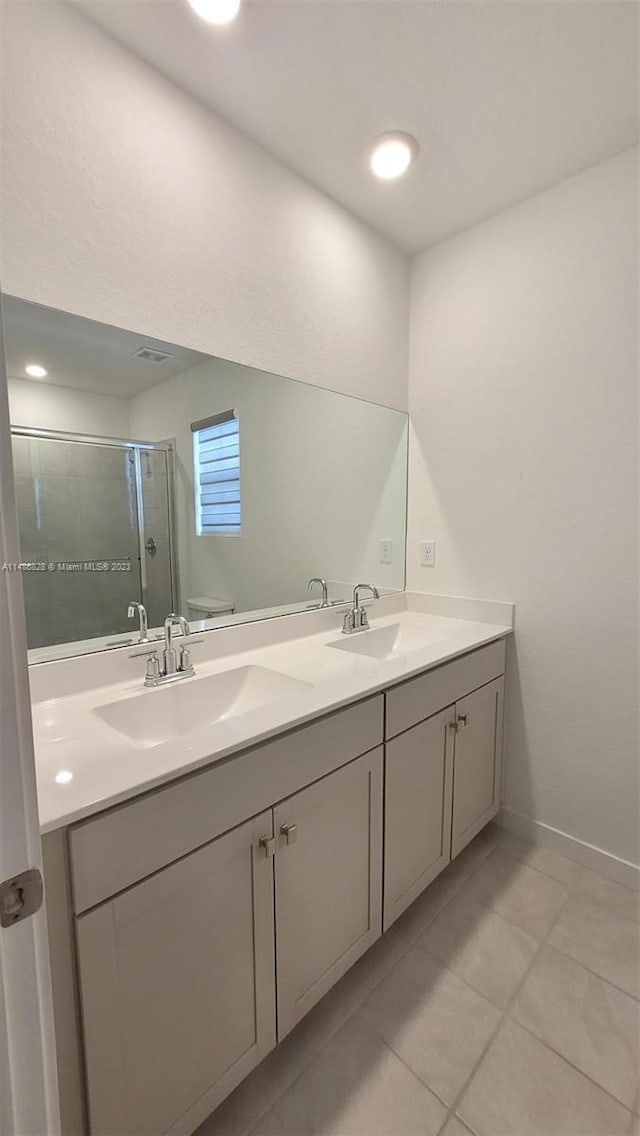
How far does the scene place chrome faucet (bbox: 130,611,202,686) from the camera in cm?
125

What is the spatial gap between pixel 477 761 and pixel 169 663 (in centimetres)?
116

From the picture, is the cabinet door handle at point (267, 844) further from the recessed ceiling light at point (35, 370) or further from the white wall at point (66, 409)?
the recessed ceiling light at point (35, 370)

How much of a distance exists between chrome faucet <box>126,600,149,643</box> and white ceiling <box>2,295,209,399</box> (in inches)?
22.8

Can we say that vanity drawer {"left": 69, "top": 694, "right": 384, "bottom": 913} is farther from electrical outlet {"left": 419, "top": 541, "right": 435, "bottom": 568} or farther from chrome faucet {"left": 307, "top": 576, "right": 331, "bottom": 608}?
electrical outlet {"left": 419, "top": 541, "right": 435, "bottom": 568}

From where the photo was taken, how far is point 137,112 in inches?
46.4

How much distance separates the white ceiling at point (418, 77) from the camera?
3.58 feet

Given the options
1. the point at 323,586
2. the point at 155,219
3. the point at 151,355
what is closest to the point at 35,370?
the point at 151,355

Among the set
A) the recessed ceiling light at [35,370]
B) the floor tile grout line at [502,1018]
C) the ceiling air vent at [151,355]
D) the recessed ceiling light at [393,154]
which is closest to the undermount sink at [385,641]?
the floor tile grout line at [502,1018]

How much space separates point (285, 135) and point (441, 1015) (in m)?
2.54

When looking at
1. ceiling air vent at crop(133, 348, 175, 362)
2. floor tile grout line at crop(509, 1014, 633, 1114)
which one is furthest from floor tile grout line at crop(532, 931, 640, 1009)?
ceiling air vent at crop(133, 348, 175, 362)

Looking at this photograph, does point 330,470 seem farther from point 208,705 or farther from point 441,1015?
point 441,1015

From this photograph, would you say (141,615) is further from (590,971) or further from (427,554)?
(590,971)

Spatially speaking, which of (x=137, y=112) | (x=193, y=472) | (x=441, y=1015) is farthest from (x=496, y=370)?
(x=441, y=1015)

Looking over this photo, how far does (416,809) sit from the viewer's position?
1.38 m
